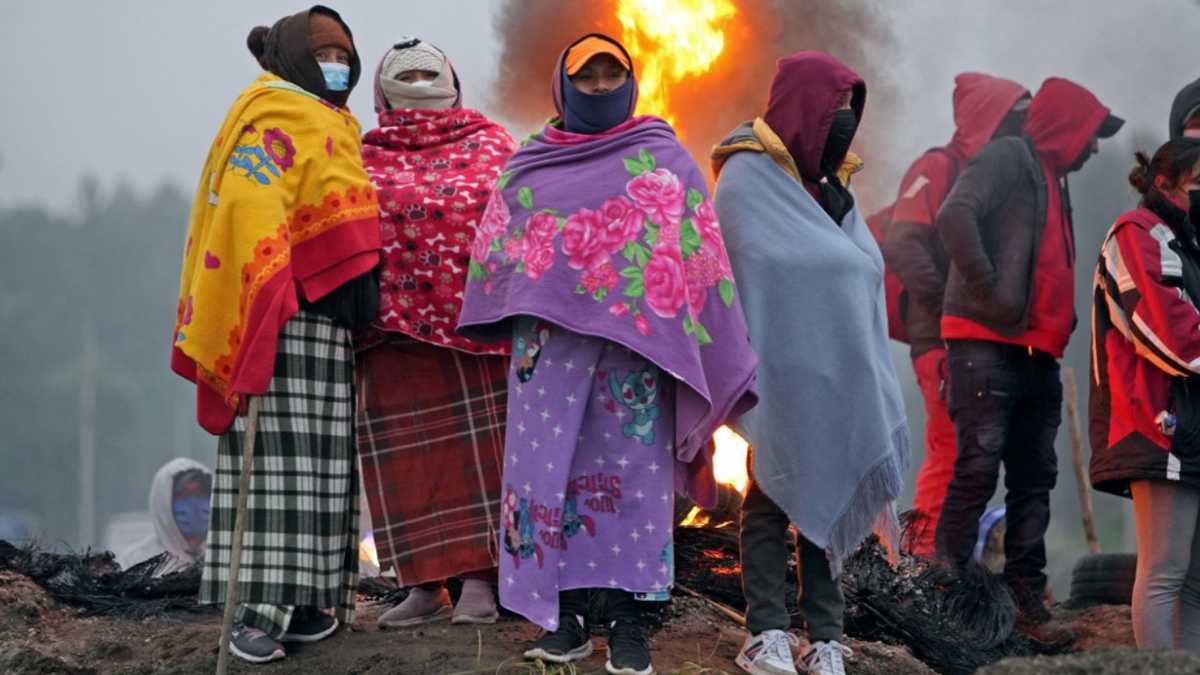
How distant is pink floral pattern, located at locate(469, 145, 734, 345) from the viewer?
471 cm

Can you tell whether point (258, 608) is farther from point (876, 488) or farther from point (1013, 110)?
point (1013, 110)

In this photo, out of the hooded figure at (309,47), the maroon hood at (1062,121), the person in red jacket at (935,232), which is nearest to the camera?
the hooded figure at (309,47)

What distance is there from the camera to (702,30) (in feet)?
26.9

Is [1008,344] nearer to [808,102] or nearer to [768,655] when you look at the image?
[808,102]

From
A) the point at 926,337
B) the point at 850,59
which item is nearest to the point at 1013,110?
the point at 926,337

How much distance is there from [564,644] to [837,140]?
1941mm

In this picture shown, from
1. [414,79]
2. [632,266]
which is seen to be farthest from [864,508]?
[414,79]

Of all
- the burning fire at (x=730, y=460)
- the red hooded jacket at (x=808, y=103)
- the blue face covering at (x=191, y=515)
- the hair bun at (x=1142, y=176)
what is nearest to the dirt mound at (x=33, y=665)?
the burning fire at (x=730, y=460)

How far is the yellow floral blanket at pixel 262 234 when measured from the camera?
4977mm

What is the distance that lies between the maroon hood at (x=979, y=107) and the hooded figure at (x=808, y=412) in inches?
131

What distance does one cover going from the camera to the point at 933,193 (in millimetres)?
8570

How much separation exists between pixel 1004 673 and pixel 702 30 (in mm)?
5369

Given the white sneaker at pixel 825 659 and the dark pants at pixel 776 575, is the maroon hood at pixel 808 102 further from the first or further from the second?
the white sneaker at pixel 825 659

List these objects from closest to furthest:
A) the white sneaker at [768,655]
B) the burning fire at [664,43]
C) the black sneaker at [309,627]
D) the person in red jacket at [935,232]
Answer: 1. the white sneaker at [768,655]
2. the black sneaker at [309,627]
3. the burning fire at [664,43]
4. the person in red jacket at [935,232]
